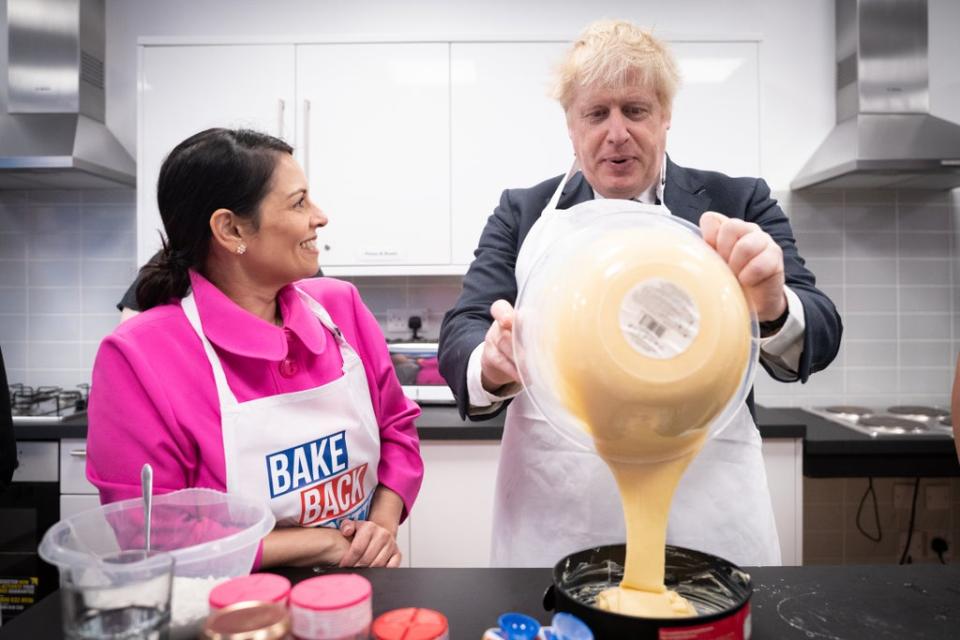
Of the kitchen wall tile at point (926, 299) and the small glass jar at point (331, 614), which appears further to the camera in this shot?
the kitchen wall tile at point (926, 299)

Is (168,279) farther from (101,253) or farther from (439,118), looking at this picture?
(101,253)

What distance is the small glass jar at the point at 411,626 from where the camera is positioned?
55cm

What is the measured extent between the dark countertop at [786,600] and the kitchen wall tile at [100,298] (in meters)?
2.36

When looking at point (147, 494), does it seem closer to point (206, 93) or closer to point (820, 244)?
point (206, 93)

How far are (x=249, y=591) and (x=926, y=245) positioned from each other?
305 centimetres

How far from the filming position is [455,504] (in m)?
2.25

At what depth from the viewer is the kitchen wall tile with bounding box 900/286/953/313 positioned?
9.05ft

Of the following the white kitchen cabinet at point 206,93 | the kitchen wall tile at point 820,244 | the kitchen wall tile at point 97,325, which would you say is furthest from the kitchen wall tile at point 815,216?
the kitchen wall tile at point 97,325

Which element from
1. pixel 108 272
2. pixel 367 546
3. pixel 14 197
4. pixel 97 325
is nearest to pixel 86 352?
pixel 97 325

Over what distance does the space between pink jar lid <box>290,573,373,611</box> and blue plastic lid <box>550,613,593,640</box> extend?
0.16 metres

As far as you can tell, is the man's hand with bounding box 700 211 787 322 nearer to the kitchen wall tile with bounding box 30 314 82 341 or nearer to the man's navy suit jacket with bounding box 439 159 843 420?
the man's navy suit jacket with bounding box 439 159 843 420

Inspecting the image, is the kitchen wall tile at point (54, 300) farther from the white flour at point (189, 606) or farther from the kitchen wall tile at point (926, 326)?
the kitchen wall tile at point (926, 326)

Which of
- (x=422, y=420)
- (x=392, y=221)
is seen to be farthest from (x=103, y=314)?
(x=422, y=420)

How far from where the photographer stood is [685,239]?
630mm
